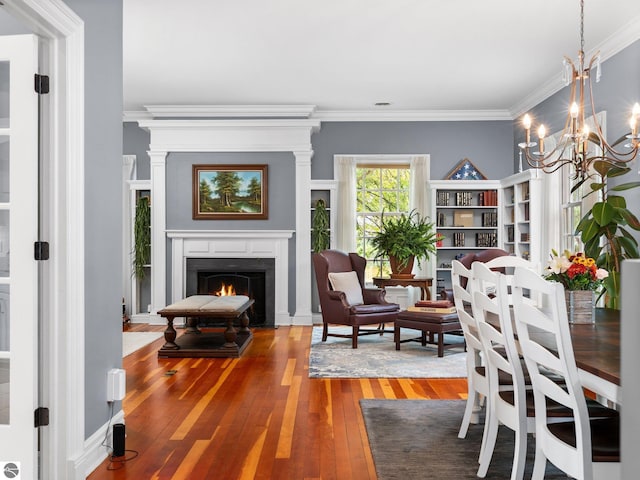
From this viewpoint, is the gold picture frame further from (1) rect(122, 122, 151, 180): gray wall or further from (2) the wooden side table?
(1) rect(122, 122, 151, 180): gray wall

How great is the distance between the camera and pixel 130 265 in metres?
8.77

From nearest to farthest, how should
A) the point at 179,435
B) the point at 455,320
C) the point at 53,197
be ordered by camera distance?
the point at 53,197
the point at 179,435
the point at 455,320

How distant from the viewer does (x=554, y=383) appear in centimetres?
213

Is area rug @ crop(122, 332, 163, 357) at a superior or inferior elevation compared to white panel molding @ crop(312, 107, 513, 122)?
inferior

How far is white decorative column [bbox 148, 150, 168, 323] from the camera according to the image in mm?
8328

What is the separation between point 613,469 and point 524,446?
0.53 m

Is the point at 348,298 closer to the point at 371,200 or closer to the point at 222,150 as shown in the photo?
the point at 371,200

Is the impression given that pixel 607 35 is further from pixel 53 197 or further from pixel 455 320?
pixel 53 197

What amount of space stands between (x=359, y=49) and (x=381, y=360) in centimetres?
310

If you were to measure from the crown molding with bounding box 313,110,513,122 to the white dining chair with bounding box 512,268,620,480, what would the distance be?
263 inches

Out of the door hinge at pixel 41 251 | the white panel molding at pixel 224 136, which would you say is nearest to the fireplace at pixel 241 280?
the white panel molding at pixel 224 136

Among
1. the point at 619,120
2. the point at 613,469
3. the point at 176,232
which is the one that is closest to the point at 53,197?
the point at 613,469

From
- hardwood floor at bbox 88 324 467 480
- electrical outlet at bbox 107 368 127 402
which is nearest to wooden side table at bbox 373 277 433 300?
hardwood floor at bbox 88 324 467 480

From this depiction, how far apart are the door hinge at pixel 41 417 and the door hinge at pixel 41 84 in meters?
1.46
